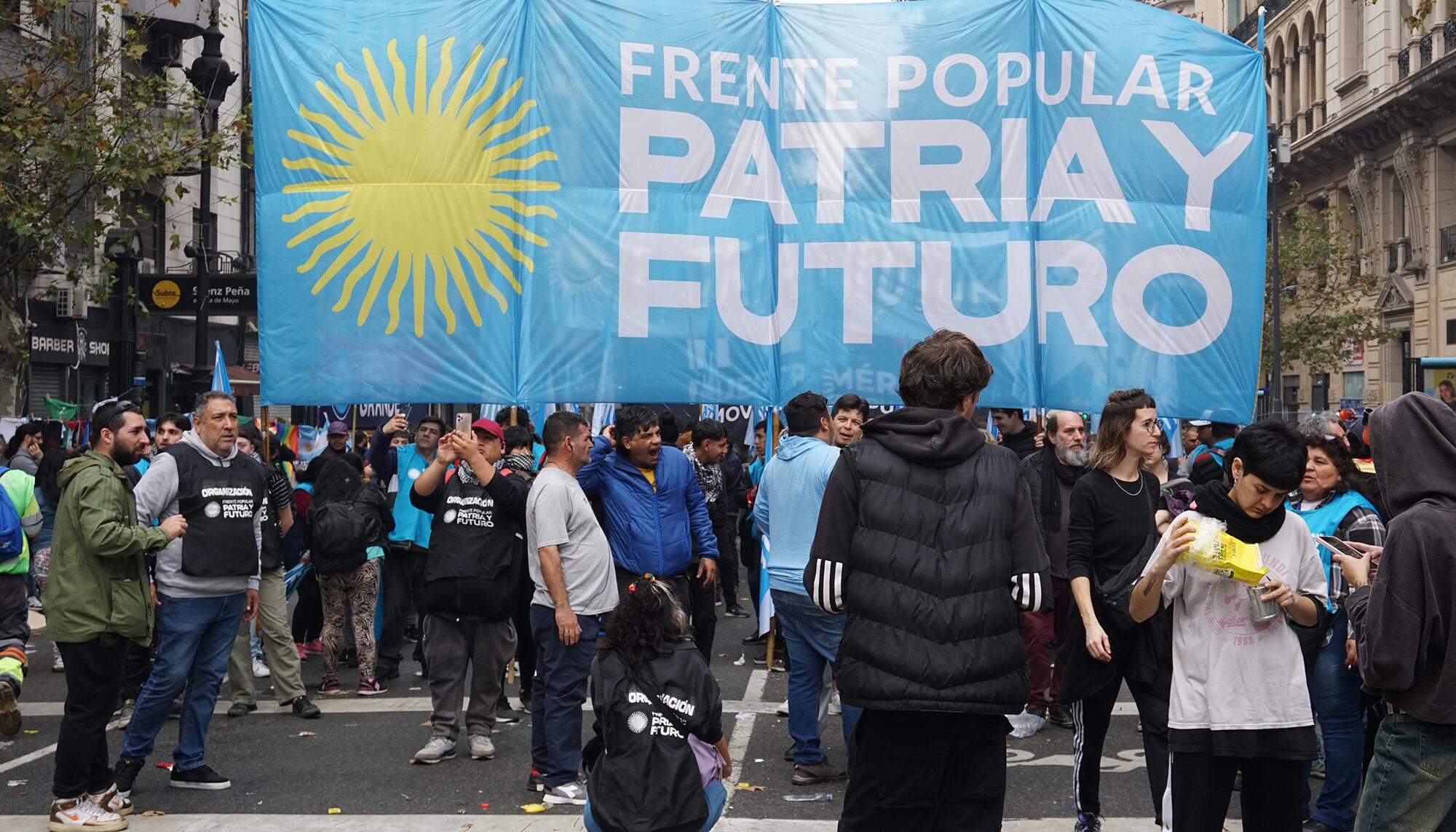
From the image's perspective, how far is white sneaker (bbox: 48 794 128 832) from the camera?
609 centimetres

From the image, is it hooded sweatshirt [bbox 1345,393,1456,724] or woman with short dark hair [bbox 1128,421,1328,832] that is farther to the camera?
woman with short dark hair [bbox 1128,421,1328,832]

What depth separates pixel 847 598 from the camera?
12.7 feet

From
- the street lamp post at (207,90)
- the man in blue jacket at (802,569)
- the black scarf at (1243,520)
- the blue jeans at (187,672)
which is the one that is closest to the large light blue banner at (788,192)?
the man in blue jacket at (802,569)

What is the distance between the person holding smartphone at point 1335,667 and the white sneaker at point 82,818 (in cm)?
526

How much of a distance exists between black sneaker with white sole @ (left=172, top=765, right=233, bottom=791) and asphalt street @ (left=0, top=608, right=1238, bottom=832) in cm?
6

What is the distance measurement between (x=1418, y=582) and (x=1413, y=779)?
22.7 inches

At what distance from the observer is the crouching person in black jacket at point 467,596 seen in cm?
748

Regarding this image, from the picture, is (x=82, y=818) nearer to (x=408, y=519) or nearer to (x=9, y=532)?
(x=9, y=532)

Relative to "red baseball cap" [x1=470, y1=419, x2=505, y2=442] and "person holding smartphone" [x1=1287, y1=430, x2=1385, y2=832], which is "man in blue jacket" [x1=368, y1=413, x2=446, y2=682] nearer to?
"red baseball cap" [x1=470, y1=419, x2=505, y2=442]

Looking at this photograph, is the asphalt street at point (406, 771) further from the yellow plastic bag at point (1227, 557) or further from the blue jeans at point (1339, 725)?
the yellow plastic bag at point (1227, 557)

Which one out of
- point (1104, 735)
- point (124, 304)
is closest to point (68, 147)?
point (124, 304)

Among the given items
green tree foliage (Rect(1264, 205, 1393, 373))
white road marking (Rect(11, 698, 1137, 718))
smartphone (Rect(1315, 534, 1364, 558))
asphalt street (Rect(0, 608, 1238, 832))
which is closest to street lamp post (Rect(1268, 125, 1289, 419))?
green tree foliage (Rect(1264, 205, 1393, 373))

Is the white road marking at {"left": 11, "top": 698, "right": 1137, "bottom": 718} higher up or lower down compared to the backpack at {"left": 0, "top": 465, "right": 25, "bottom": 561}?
lower down

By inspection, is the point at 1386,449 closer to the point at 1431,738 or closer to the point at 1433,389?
the point at 1431,738
